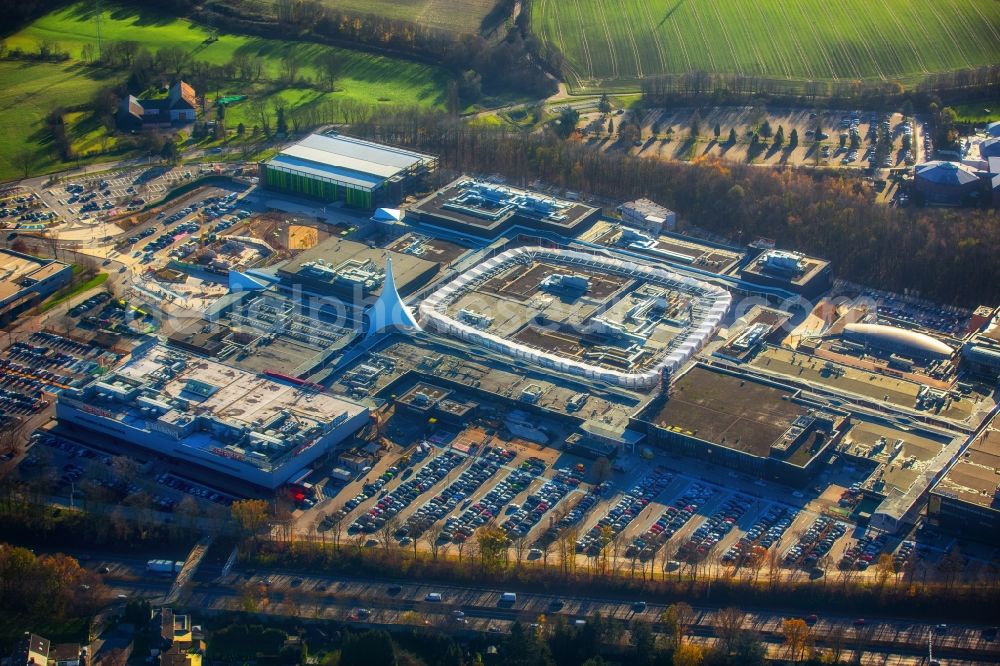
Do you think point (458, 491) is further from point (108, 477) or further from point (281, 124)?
point (281, 124)

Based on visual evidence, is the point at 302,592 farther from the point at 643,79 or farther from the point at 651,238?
the point at 643,79

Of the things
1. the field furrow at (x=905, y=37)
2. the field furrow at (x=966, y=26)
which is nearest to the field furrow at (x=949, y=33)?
the field furrow at (x=966, y=26)

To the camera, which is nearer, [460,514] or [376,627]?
[376,627]

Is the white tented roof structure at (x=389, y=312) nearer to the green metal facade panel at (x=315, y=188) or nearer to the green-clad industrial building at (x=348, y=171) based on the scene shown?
the green metal facade panel at (x=315, y=188)

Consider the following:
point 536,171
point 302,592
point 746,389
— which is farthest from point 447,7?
point 302,592

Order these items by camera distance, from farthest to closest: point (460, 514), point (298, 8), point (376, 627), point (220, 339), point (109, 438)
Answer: point (298, 8), point (220, 339), point (109, 438), point (460, 514), point (376, 627)
